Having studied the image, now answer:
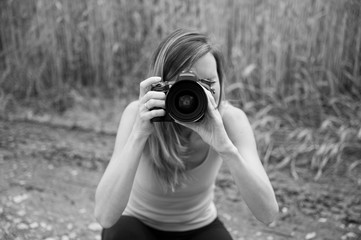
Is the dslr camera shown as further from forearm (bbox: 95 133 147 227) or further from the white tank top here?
the white tank top

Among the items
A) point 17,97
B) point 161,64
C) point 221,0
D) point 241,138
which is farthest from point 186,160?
point 17,97

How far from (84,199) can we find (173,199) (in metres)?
0.99

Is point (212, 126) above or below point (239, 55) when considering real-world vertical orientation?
above

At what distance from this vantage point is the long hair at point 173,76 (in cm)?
121

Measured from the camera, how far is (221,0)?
2750mm

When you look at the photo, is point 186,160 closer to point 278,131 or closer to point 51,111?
point 278,131

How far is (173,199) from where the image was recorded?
134 cm

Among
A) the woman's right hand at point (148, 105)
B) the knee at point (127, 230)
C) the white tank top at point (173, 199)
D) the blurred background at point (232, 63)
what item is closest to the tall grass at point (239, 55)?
the blurred background at point (232, 63)

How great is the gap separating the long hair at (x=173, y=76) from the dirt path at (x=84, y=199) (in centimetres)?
78

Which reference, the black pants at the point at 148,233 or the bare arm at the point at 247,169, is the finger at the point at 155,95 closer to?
the bare arm at the point at 247,169

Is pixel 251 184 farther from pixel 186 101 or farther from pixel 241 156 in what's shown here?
pixel 186 101

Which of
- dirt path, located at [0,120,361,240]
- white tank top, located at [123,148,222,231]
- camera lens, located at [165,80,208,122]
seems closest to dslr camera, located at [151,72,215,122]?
camera lens, located at [165,80,208,122]

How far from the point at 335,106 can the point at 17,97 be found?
2211mm

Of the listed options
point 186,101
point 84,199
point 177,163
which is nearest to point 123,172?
point 177,163
